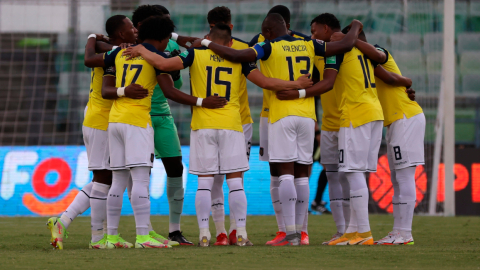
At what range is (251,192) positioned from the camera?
38.7 ft

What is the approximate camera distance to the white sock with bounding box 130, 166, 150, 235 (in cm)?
531

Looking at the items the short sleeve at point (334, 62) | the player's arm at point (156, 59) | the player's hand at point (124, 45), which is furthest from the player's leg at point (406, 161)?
the player's hand at point (124, 45)

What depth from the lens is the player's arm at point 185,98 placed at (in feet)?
17.8

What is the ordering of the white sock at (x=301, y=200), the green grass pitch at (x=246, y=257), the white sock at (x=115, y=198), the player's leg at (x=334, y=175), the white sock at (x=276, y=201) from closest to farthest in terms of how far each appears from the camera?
1. the green grass pitch at (x=246, y=257)
2. the white sock at (x=115, y=198)
3. the white sock at (x=301, y=200)
4. the white sock at (x=276, y=201)
5. the player's leg at (x=334, y=175)

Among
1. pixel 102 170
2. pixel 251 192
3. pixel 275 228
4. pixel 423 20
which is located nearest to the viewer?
pixel 102 170

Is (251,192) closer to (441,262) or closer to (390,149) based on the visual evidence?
(390,149)

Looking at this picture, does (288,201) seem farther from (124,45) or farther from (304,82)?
(124,45)

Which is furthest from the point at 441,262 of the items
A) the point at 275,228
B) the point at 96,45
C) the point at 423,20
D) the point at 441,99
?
the point at 423,20

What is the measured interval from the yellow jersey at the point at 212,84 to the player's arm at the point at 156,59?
89mm

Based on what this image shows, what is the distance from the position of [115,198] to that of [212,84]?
134 cm

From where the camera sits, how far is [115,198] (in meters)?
5.41

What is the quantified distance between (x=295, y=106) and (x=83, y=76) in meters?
10.1

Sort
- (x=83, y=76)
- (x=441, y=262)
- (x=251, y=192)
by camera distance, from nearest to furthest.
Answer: (x=441, y=262) < (x=251, y=192) < (x=83, y=76)

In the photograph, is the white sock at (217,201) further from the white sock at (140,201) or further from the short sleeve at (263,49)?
the short sleeve at (263,49)
